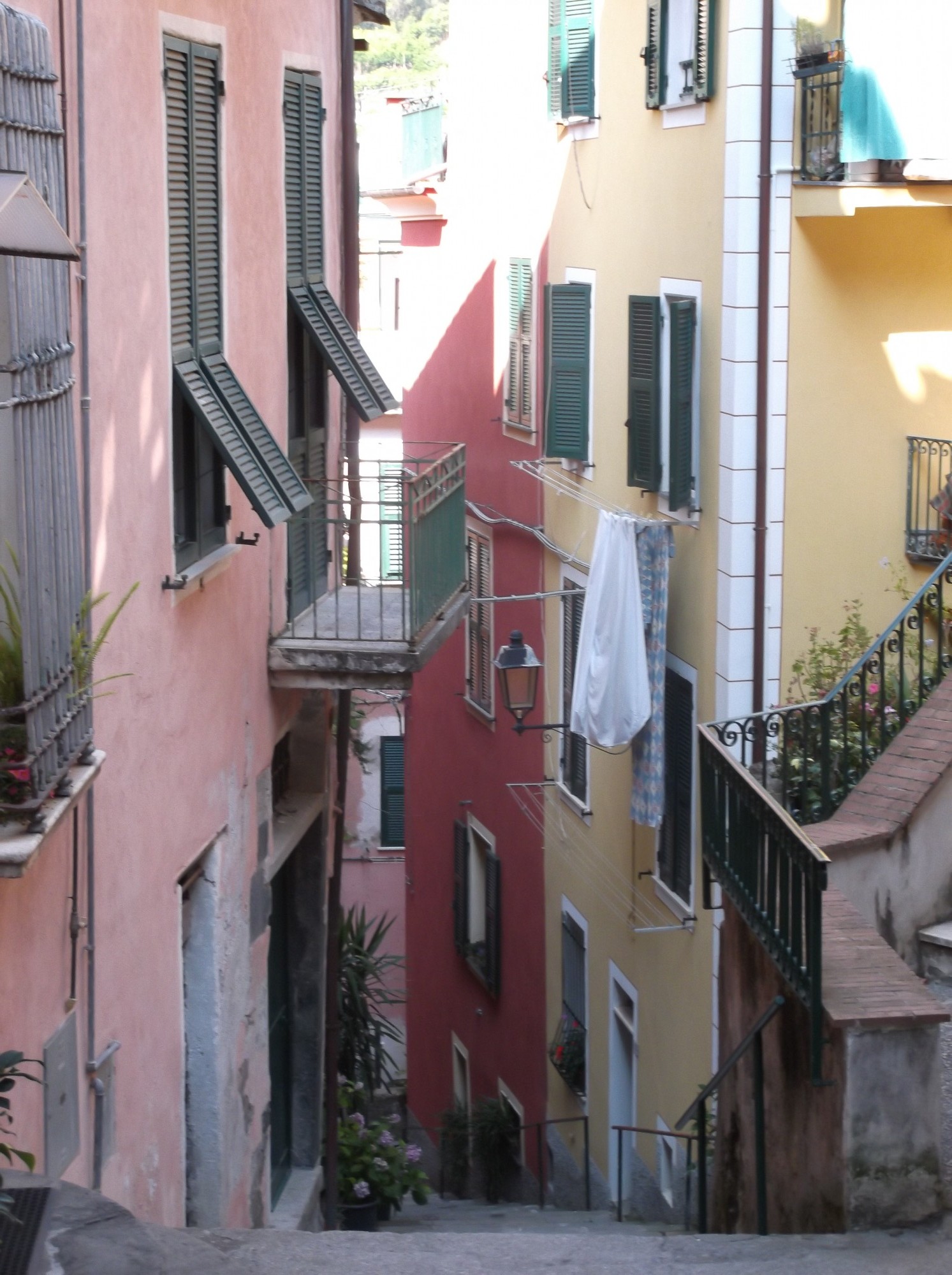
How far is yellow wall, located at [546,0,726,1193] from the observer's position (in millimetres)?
12109

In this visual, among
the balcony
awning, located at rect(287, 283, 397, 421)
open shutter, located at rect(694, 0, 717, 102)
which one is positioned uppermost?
open shutter, located at rect(694, 0, 717, 102)

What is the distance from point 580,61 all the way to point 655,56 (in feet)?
7.01

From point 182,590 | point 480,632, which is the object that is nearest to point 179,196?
point 182,590

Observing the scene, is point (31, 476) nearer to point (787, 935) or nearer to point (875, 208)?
point (787, 935)

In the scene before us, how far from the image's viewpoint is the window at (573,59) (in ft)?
48.1

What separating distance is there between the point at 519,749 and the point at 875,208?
7448 millimetres

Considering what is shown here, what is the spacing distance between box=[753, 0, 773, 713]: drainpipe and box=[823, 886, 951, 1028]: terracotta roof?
4132 millimetres

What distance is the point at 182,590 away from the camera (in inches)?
317

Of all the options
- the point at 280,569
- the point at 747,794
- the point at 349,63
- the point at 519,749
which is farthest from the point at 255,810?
the point at 519,749

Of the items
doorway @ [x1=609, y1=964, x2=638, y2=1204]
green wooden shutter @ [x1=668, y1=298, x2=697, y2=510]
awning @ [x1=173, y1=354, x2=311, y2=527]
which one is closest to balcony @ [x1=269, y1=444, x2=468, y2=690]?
awning @ [x1=173, y1=354, x2=311, y2=527]

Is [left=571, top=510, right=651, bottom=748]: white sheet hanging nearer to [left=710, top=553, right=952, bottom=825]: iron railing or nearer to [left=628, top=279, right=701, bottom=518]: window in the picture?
→ [left=628, top=279, right=701, bottom=518]: window

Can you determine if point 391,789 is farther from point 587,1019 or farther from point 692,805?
point 692,805

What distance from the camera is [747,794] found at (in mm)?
Answer: 7836

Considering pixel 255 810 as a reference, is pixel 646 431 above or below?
above
